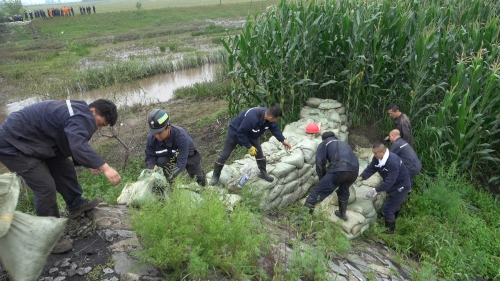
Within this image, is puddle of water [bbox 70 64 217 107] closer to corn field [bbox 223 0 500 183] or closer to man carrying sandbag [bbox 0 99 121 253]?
corn field [bbox 223 0 500 183]

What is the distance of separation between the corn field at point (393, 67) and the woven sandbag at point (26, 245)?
16.0 feet

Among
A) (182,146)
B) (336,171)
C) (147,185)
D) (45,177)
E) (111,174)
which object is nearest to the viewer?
(111,174)

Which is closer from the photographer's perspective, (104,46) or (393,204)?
(393,204)

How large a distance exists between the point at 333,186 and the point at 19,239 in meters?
3.74

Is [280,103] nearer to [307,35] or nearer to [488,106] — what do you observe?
[307,35]

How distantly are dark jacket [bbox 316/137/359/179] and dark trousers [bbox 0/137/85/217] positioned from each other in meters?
3.21

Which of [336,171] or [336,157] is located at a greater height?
[336,157]

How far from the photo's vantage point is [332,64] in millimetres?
7340

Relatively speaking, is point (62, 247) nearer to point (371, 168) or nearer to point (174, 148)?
point (174, 148)

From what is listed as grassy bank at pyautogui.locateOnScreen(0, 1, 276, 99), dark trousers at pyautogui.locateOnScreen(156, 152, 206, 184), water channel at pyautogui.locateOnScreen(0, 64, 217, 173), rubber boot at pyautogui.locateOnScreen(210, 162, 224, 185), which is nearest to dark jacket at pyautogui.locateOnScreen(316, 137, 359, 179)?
rubber boot at pyautogui.locateOnScreen(210, 162, 224, 185)

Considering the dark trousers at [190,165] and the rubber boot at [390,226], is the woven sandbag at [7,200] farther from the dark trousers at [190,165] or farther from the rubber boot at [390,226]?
the rubber boot at [390,226]

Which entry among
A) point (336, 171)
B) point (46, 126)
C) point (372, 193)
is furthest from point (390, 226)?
point (46, 126)

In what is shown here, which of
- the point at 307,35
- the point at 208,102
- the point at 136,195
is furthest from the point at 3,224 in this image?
the point at 208,102

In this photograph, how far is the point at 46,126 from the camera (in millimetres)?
3250
